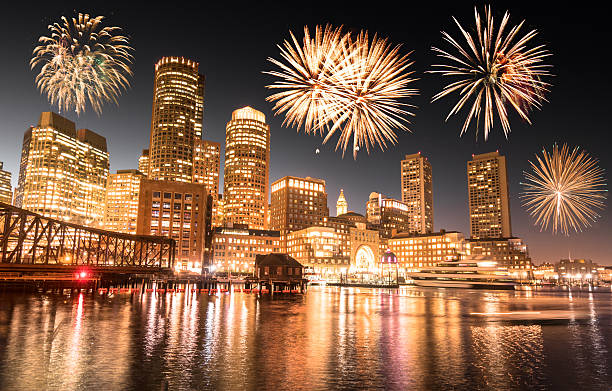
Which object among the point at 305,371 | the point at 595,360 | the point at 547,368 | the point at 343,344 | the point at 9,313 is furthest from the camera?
the point at 9,313

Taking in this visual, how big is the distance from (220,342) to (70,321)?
1833 centimetres

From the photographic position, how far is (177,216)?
185000 millimetres

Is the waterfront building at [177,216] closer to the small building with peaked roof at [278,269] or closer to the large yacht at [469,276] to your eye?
the small building with peaked roof at [278,269]

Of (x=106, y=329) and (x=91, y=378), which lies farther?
(x=106, y=329)

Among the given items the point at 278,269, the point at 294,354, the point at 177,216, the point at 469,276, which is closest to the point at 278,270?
the point at 278,269

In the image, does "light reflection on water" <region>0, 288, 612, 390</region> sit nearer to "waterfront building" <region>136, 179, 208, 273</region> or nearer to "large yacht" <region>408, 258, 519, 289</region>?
"large yacht" <region>408, 258, 519, 289</region>

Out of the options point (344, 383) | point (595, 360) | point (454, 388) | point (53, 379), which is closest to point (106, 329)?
point (53, 379)

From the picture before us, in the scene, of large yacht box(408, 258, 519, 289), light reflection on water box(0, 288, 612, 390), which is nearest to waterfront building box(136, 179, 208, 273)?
large yacht box(408, 258, 519, 289)

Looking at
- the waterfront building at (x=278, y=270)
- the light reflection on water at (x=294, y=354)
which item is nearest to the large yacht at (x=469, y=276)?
the waterfront building at (x=278, y=270)

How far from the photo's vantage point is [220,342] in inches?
1117

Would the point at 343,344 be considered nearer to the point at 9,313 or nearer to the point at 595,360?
the point at 595,360

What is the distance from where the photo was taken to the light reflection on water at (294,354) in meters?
18.5

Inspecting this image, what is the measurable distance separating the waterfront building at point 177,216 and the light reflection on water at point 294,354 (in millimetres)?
144507

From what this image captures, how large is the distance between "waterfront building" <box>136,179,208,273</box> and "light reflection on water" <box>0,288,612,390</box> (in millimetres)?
144507
